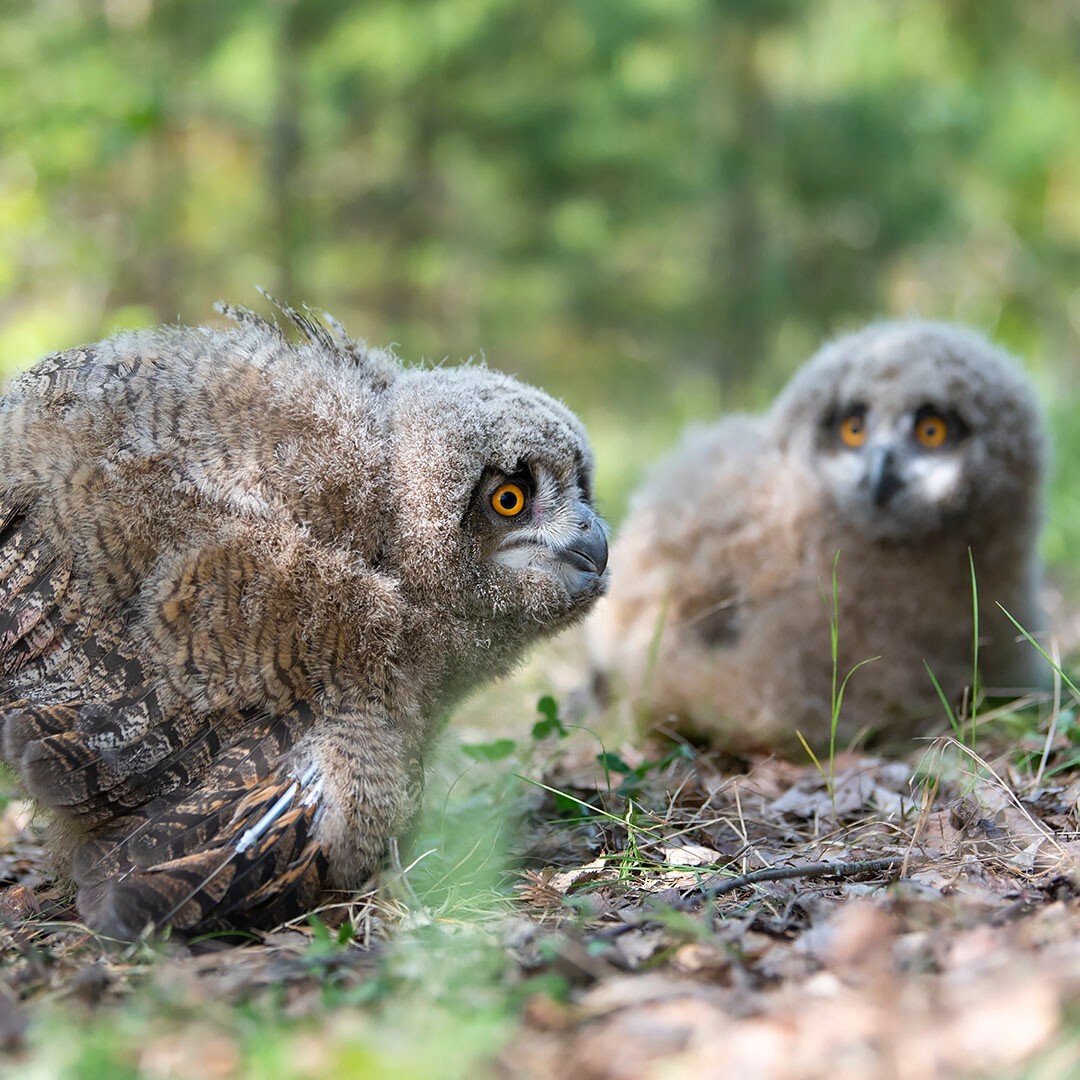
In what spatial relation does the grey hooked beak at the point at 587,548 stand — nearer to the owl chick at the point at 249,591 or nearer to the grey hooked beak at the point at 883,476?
the owl chick at the point at 249,591

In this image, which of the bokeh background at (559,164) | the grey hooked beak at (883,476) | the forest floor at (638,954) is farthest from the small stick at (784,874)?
the bokeh background at (559,164)

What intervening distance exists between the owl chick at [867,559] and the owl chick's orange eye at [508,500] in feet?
5.37

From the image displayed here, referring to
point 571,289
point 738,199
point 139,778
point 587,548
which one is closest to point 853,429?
point 587,548

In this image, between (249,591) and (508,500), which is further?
(508,500)

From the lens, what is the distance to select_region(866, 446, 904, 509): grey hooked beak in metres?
5.67

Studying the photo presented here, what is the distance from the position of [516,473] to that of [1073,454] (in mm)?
8315

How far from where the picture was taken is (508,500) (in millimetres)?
4066

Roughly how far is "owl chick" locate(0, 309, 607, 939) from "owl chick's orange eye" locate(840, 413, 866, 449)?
2.42 m

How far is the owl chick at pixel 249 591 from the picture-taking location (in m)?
3.29

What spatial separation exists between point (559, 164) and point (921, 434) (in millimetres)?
8249

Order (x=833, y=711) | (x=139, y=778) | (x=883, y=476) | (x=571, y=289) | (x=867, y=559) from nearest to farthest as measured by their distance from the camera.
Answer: (x=139, y=778) < (x=833, y=711) < (x=883, y=476) < (x=867, y=559) < (x=571, y=289)

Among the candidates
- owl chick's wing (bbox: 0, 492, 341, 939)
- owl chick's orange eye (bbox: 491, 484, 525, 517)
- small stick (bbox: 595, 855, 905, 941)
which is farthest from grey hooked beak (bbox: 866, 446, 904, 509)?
owl chick's wing (bbox: 0, 492, 341, 939)

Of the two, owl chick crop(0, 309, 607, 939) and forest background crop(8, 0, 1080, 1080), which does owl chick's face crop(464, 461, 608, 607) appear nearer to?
owl chick crop(0, 309, 607, 939)

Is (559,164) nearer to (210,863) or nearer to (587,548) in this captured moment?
(587,548)
